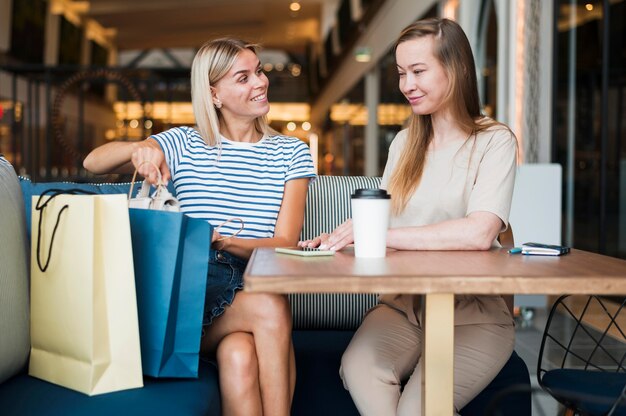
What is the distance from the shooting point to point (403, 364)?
1714 mm

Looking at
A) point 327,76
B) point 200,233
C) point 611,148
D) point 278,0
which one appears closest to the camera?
point 200,233

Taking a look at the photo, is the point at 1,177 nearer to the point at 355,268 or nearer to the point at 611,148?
the point at 355,268

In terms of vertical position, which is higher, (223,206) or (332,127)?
(332,127)

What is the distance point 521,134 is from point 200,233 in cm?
418

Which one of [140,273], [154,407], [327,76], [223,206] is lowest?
[154,407]

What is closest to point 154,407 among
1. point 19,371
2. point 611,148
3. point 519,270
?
point 19,371

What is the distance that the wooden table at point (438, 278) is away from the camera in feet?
3.96

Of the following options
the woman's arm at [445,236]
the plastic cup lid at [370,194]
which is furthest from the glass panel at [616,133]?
the plastic cup lid at [370,194]

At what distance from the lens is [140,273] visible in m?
1.55

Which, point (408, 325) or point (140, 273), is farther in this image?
point (408, 325)

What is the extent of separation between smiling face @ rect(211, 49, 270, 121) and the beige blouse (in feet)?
1.57

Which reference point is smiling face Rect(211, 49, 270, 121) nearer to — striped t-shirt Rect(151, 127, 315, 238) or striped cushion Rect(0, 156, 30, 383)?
striped t-shirt Rect(151, 127, 315, 238)

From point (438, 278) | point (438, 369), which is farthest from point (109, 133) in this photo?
point (438, 278)

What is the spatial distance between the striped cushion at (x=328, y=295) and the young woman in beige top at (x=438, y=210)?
0.50 m
